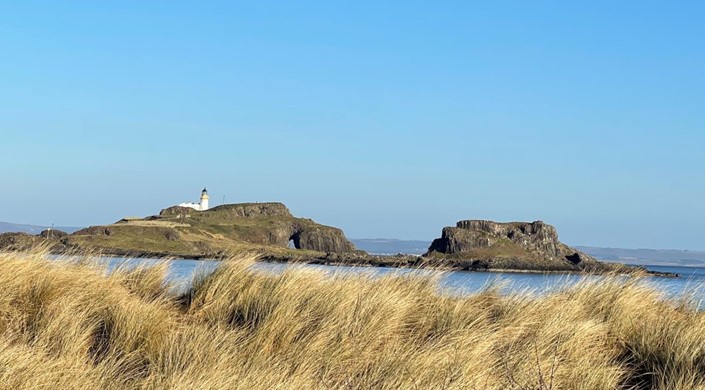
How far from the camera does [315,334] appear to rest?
691cm

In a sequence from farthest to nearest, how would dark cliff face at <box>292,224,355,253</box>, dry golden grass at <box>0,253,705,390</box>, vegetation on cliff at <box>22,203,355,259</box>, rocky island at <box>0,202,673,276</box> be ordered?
dark cliff face at <box>292,224,355,253</box> < rocky island at <box>0,202,673,276</box> < vegetation on cliff at <box>22,203,355,259</box> < dry golden grass at <box>0,253,705,390</box>

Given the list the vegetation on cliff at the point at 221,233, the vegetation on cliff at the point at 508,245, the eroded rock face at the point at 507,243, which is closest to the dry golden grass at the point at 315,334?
the vegetation on cliff at the point at 221,233

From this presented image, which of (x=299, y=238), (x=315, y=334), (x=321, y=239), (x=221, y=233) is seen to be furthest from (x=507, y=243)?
(x=315, y=334)

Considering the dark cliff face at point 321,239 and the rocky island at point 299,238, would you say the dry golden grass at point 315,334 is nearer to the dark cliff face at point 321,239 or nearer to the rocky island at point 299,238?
the rocky island at point 299,238

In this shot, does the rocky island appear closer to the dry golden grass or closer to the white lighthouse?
the white lighthouse

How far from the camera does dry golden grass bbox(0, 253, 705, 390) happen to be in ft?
18.1

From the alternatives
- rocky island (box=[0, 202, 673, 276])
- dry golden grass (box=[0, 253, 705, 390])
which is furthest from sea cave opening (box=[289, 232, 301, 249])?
dry golden grass (box=[0, 253, 705, 390])

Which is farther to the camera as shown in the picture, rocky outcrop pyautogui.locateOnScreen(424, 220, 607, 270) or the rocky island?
rocky outcrop pyautogui.locateOnScreen(424, 220, 607, 270)

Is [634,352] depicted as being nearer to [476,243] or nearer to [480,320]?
[480,320]

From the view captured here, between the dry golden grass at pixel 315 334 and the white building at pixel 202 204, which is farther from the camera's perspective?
the white building at pixel 202 204

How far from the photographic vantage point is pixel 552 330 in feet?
Answer: 24.1

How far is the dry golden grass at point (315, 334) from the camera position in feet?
18.1

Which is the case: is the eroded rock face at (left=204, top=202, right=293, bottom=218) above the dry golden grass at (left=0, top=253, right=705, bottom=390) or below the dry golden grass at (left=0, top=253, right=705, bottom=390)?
above

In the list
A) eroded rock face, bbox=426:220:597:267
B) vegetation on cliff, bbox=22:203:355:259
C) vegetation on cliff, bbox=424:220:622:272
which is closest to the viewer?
vegetation on cliff, bbox=22:203:355:259
